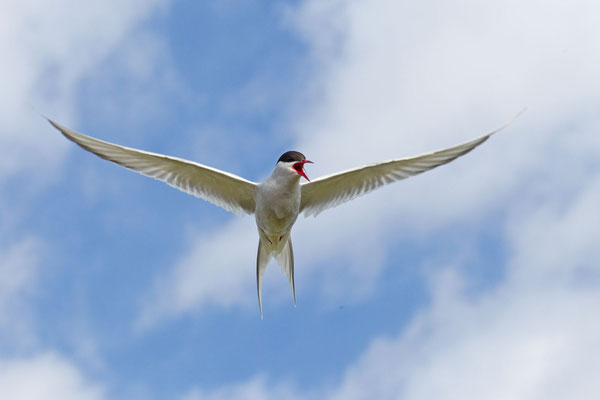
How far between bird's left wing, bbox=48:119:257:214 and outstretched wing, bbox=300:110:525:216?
0.96 meters

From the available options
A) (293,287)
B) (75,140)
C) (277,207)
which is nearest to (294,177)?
(277,207)

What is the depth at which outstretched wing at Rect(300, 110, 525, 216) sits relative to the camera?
1121cm

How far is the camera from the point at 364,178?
38.7 feet

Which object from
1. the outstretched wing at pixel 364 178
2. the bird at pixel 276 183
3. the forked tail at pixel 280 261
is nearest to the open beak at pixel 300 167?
the bird at pixel 276 183

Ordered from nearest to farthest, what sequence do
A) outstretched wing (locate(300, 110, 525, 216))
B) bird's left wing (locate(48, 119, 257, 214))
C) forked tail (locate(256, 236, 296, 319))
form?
bird's left wing (locate(48, 119, 257, 214)) < outstretched wing (locate(300, 110, 525, 216)) < forked tail (locate(256, 236, 296, 319))

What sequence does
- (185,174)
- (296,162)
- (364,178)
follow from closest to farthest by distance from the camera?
(296,162), (185,174), (364,178)

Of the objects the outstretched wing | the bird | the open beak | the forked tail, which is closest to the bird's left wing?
the bird

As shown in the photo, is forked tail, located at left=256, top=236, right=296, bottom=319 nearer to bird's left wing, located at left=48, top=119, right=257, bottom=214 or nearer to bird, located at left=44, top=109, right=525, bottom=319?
bird, located at left=44, top=109, right=525, bottom=319

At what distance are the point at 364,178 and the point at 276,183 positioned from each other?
63.9 inches

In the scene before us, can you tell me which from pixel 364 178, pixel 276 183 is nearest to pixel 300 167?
pixel 276 183

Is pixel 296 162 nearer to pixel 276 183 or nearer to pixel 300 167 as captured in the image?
pixel 300 167

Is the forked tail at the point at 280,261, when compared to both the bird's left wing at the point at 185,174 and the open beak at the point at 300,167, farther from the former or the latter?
the open beak at the point at 300,167

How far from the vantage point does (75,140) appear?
410 inches

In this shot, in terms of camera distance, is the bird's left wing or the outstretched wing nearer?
the bird's left wing
